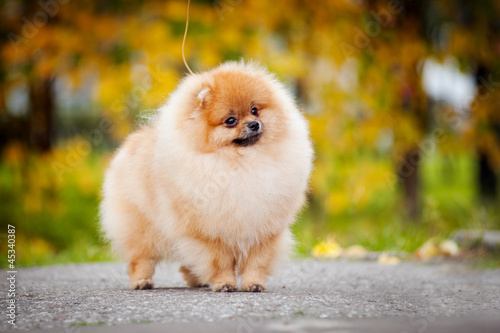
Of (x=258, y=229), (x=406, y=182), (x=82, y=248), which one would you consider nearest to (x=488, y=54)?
(x=406, y=182)

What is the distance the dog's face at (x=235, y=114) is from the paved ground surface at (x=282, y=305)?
91cm

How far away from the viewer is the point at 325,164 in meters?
7.53

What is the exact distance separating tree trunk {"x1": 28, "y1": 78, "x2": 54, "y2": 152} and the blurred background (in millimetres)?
19

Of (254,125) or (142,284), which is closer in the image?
(254,125)

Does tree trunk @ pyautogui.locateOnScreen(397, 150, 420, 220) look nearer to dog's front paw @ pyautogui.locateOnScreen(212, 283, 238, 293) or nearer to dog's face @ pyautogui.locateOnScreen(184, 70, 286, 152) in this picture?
dog's face @ pyautogui.locateOnScreen(184, 70, 286, 152)

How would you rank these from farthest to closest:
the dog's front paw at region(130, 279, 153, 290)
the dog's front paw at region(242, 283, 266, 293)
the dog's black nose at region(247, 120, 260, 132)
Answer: the dog's front paw at region(130, 279, 153, 290) → the dog's front paw at region(242, 283, 266, 293) → the dog's black nose at region(247, 120, 260, 132)

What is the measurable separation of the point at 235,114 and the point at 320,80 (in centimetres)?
469

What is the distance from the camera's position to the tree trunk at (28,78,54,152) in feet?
25.4

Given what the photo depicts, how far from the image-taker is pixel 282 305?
2.91 meters

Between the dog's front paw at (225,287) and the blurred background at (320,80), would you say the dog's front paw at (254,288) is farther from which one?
the blurred background at (320,80)

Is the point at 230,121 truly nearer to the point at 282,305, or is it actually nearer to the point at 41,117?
the point at 282,305

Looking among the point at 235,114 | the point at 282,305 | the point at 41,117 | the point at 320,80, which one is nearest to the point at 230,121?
the point at 235,114

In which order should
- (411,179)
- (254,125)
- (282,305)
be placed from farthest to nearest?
(411,179) → (254,125) → (282,305)

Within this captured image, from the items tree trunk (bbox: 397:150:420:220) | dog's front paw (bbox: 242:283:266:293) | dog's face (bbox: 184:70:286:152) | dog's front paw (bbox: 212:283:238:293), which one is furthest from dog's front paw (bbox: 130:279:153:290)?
tree trunk (bbox: 397:150:420:220)
